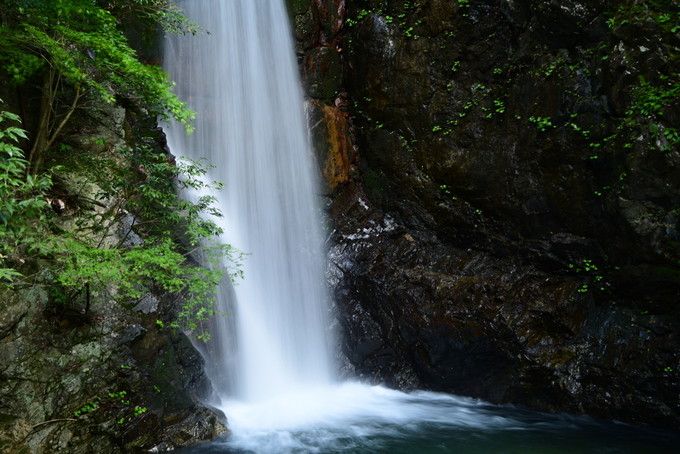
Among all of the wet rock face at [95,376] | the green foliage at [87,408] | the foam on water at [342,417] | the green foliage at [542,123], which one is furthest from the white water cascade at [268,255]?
the green foliage at [542,123]

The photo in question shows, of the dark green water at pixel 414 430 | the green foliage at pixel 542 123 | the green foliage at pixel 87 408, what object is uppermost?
the green foliage at pixel 542 123

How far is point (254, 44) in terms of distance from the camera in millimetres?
11484

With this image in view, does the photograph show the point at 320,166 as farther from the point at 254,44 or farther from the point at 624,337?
the point at 624,337

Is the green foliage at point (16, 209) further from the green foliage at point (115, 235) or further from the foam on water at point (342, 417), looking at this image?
the foam on water at point (342, 417)

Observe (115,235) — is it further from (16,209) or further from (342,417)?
(342,417)

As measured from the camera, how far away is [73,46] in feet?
18.9

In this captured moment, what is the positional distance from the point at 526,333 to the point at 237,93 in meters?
8.09

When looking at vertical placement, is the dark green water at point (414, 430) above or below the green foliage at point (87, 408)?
below

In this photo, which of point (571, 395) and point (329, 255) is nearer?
point (571, 395)

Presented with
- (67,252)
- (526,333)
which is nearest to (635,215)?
(526,333)

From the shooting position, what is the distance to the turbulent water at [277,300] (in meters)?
6.89

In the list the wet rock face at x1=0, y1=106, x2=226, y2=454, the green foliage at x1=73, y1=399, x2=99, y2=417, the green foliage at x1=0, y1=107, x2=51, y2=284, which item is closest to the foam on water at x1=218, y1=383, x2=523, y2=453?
the wet rock face at x1=0, y1=106, x2=226, y2=454

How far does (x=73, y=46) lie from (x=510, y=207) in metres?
7.31

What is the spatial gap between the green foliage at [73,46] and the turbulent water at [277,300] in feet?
12.4
